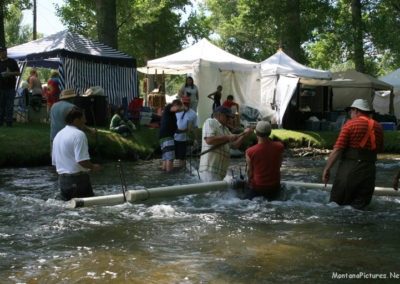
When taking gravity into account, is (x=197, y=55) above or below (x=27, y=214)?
above

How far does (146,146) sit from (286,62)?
9.65 meters

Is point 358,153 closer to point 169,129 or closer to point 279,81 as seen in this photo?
point 169,129

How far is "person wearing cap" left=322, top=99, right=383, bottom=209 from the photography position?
23.4ft

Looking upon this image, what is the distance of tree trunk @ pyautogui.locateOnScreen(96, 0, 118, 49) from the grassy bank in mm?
4549

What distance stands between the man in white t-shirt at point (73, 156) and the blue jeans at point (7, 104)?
25.6ft

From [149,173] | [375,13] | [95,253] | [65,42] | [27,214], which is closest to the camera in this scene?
[95,253]

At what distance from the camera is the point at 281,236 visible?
21.2 feet

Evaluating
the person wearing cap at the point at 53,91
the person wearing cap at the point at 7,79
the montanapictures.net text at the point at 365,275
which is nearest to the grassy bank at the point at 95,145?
the person wearing cap at the point at 7,79

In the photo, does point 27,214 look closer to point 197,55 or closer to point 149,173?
point 149,173

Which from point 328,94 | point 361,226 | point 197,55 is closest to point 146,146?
point 197,55

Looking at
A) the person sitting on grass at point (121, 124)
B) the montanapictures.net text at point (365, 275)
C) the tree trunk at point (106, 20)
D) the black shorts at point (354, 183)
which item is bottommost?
the montanapictures.net text at point (365, 275)

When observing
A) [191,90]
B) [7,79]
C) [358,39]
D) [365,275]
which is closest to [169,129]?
[7,79]

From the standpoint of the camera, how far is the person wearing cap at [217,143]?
8.49 metres

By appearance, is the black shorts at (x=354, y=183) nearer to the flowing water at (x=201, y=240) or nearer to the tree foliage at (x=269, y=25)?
the flowing water at (x=201, y=240)
